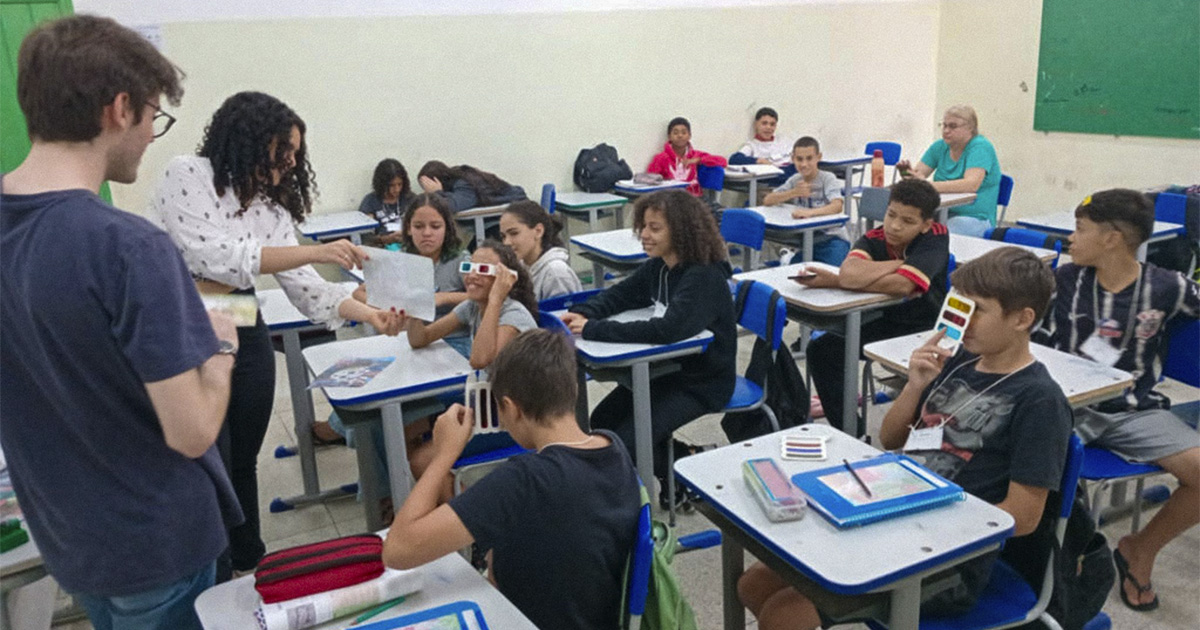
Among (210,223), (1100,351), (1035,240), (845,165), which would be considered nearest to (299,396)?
(210,223)

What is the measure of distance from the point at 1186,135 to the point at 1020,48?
165cm

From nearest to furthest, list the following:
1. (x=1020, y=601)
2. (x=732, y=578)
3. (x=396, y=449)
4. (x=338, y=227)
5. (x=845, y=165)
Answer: (x=1020, y=601) < (x=732, y=578) < (x=396, y=449) < (x=338, y=227) < (x=845, y=165)

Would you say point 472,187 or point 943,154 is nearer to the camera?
point 943,154

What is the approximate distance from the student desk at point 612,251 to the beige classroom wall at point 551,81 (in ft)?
6.70

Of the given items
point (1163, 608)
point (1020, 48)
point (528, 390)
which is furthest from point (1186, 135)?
point (528, 390)

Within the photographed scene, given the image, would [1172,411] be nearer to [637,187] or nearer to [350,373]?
[350,373]

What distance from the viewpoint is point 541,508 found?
4.74ft

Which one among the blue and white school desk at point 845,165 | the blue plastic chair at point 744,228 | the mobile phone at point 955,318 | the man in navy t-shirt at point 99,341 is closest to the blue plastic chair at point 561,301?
the blue plastic chair at point 744,228

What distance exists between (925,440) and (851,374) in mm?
1363

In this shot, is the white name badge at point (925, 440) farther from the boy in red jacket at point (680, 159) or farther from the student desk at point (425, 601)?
the boy in red jacket at point (680, 159)

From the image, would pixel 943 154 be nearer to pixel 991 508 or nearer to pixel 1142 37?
pixel 1142 37

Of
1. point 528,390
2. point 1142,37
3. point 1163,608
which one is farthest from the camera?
point 1142,37

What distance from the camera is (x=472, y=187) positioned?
6070 mm

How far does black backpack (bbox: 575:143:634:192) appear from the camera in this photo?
667cm
